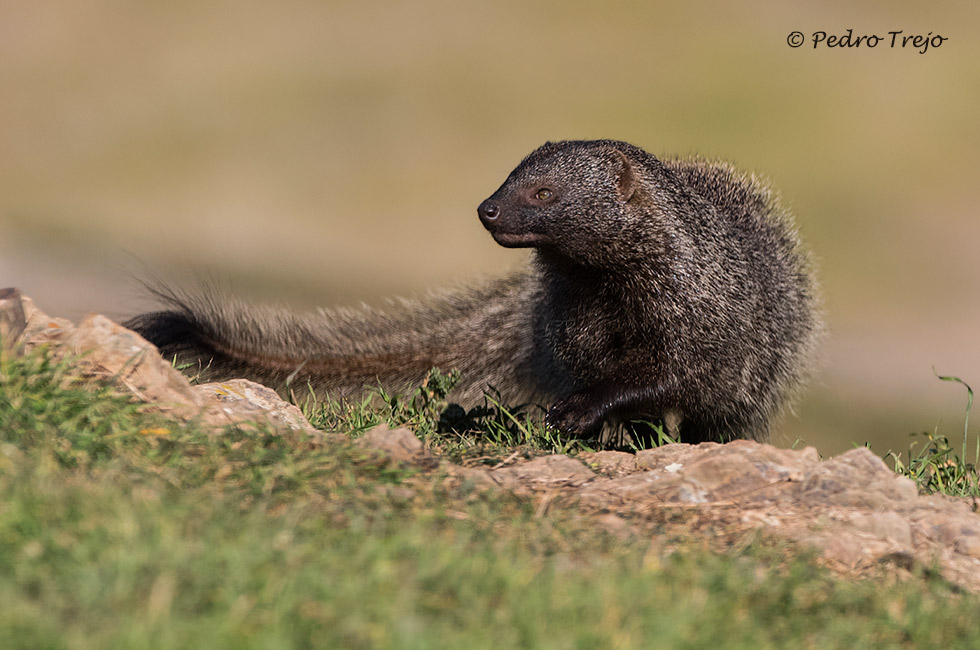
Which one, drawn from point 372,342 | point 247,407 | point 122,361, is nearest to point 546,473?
point 247,407

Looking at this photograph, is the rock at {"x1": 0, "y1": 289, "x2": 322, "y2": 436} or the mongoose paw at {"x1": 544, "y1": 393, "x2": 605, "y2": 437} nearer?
the rock at {"x1": 0, "y1": 289, "x2": 322, "y2": 436}

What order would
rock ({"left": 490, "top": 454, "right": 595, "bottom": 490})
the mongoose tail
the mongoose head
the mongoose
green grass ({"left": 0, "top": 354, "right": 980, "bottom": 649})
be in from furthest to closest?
1. the mongoose tail
2. the mongoose
3. the mongoose head
4. rock ({"left": 490, "top": 454, "right": 595, "bottom": 490})
5. green grass ({"left": 0, "top": 354, "right": 980, "bottom": 649})

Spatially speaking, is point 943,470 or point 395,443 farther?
point 943,470

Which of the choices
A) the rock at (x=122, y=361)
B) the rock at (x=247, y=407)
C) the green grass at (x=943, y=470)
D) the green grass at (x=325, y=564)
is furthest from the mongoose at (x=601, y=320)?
the green grass at (x=325, y=564)

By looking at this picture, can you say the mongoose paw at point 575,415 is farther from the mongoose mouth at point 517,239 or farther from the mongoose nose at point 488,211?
the mongoose nose at point 488,211

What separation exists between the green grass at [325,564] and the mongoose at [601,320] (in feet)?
6.80

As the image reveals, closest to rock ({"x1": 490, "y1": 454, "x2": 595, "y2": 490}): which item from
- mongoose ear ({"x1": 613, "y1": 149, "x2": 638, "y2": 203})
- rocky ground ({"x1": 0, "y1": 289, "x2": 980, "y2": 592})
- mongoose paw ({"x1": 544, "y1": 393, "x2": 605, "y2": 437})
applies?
rocky ground ({"x1": 0, "y1": 289, "x2": 980, "y2": 592})

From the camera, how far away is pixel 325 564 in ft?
7.63

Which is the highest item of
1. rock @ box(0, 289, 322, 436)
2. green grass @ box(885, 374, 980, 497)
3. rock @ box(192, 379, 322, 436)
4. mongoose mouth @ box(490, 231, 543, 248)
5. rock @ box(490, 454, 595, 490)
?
mongoose mouth @ box(490, 231, 543, 248)

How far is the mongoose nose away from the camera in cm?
523

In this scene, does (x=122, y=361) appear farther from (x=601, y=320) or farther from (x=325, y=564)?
(x=601, y=320)

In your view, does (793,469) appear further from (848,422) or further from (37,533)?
(848,422)

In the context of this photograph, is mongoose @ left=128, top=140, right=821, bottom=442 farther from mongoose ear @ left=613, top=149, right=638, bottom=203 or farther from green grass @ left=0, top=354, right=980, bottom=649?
green grass @ left=0, top=354, right=980, bottom=649

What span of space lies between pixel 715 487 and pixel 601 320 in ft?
6.92
